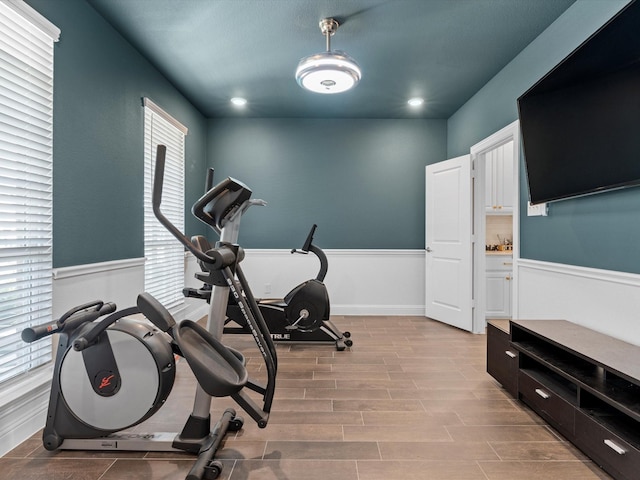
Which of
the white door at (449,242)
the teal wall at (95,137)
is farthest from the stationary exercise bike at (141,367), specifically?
the white door at (449,242)

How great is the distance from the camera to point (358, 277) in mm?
4984

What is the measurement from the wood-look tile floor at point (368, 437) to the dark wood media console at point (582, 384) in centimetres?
13

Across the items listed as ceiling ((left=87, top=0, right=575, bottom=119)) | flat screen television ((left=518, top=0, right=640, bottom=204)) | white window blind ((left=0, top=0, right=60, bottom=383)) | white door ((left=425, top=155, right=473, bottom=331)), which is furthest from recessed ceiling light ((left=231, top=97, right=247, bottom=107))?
flat screen television ((left=518, top=0, right=640, bottom=204))

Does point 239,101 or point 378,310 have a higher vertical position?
point 239,101

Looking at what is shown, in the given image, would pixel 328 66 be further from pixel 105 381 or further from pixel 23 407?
pixel 23 407

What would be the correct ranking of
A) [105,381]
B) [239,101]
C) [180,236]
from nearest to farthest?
[180,236], [105,381], [239,101]

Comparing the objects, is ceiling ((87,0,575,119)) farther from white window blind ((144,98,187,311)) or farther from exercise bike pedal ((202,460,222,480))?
exercise bike pedal ((202,460,222,480))

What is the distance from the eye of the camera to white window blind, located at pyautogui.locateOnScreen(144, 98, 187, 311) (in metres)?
3.31

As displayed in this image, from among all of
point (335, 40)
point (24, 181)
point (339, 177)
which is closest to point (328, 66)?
point (335, 40)

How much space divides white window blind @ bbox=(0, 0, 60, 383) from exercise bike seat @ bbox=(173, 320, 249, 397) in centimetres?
106

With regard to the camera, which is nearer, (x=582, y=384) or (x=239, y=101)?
(x=582, y=384)

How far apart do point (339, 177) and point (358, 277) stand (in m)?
1.46

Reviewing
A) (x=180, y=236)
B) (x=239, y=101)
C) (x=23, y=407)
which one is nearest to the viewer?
(x=180, y=236)

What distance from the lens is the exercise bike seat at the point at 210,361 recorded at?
4.89 feet
